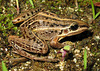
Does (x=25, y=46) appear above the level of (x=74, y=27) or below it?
below

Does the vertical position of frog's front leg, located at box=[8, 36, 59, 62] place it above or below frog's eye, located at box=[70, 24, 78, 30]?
below

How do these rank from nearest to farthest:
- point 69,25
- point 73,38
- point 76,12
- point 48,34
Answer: point 69,25, point 48,34, point 73,38, point 76,12

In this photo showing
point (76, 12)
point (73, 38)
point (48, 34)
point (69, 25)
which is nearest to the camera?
point (69, 25)

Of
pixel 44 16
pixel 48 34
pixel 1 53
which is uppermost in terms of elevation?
pixel 44 16

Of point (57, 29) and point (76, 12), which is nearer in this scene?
point (57, 29)

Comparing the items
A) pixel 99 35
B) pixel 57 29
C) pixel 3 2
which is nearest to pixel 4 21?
pixel 3 2

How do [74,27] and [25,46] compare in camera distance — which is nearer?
[74,27]

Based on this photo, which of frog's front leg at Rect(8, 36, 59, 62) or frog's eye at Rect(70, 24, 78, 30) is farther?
frog's front leg at Rect(8, 36, 59, 62)

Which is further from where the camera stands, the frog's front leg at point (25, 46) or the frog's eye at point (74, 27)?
the frog's front leg at point (25, 46)

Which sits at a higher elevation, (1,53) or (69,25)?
(69,25)

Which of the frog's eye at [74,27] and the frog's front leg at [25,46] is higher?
the frog's eye at [74,27]

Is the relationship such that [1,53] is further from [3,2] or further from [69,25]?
[69,25]
